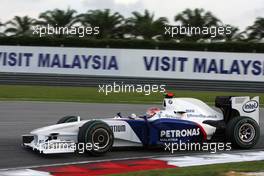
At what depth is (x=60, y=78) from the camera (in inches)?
1059

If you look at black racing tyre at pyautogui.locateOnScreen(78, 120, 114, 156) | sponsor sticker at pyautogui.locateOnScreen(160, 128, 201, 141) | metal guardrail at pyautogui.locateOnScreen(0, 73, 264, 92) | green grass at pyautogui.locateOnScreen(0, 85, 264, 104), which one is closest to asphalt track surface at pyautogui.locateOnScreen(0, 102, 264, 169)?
black racing tyre at pyautogui.locateOnScreen(78, 120, 114, 156)

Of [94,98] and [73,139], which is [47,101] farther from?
[73,139]

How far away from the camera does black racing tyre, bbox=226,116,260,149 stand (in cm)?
1011

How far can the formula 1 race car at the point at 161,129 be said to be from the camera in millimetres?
9172

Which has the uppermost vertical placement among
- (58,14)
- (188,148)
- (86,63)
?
(58,14)

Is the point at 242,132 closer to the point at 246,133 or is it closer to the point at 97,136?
the point at 246,133

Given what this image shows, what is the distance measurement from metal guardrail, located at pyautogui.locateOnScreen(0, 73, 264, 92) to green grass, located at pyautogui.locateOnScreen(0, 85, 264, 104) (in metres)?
0.26

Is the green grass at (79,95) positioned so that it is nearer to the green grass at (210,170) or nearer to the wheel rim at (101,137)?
the wheel rim at (101,137)

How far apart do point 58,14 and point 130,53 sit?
11.2 m

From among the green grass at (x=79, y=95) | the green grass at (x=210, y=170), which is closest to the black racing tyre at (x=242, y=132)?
the green grass at (x=210, y=170)

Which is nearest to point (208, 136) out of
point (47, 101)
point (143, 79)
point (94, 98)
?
point (47, 101)

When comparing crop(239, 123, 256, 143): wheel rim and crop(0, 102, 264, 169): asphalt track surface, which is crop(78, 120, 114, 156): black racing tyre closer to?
crop(0, 102, 264, 169): asphalt track surface

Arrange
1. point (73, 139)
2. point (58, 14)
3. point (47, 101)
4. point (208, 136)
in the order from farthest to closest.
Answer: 1. point (58, 14)
2. point (47, 101)
3. point (208, 136)
4. point (73, 139)

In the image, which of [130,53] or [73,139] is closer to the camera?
[73,139]
